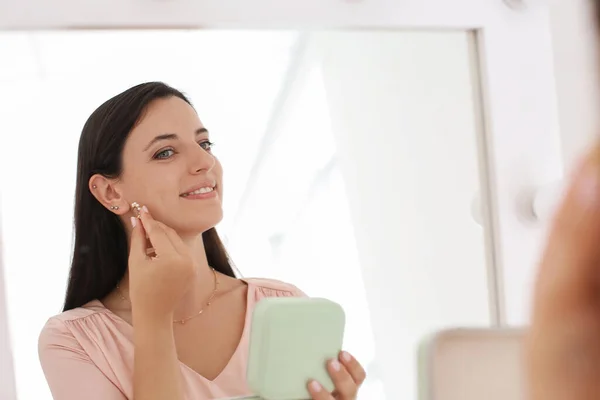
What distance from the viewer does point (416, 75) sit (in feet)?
1.98

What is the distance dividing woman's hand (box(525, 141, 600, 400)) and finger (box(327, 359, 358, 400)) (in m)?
0.27

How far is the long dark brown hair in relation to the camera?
488 millimetres

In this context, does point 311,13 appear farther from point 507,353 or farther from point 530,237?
point 507,353

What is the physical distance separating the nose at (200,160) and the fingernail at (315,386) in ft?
0.57

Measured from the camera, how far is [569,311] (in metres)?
0.12

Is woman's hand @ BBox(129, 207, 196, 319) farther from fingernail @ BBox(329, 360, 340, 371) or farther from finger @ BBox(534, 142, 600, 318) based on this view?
finger @ BBox(534, 142, 600, 318)

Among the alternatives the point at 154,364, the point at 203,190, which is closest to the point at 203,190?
the point at 203,190

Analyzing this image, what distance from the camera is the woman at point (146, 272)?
45cm

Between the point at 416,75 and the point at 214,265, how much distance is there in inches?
8.8

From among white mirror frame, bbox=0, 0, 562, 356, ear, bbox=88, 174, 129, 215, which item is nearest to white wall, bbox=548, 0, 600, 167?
white mirror frame, bbox=0, 0, 562, 356

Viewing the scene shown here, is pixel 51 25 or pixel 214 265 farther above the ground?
pixel 51 25

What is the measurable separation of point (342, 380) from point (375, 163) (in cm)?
22

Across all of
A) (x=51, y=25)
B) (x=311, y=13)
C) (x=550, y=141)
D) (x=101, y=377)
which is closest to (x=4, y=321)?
(x=101, y=377)

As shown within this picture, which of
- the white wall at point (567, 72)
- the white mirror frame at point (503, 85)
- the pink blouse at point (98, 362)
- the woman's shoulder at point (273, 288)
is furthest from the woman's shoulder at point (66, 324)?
the white wall at point (567, 72)
